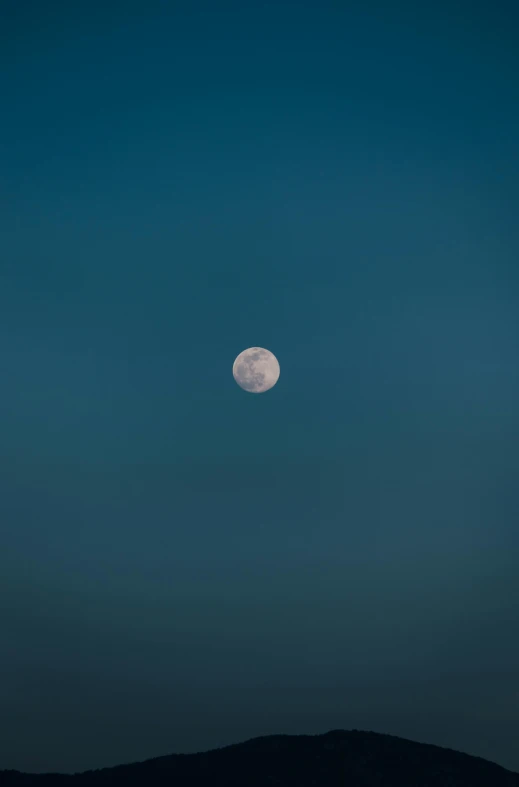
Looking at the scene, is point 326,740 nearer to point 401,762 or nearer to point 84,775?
point 401,762

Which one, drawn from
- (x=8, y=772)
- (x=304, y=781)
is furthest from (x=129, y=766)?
(x=304, y=781)

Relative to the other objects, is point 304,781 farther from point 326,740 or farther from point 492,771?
point 492,771

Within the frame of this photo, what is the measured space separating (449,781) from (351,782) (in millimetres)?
13358

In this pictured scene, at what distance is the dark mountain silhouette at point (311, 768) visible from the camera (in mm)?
98688

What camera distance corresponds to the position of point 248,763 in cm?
10306

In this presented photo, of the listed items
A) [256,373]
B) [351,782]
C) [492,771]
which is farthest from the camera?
[256,373]

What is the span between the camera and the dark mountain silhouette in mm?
98688

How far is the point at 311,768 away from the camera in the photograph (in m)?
100

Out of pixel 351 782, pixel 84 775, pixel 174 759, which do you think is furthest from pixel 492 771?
pixel 84 775

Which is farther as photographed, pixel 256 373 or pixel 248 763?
pixel 256 373

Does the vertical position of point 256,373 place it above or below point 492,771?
above

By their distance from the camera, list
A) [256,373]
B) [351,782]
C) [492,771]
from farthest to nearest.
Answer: [256,373] < [492,771] < [351,782]

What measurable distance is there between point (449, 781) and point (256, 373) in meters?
64.9

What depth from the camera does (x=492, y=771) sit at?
104m
